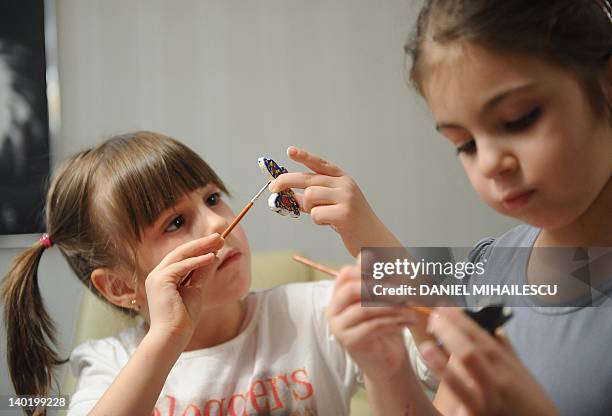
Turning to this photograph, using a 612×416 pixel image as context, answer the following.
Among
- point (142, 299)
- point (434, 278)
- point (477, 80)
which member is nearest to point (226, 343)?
point (142, 299)

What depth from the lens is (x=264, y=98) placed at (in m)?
0.71

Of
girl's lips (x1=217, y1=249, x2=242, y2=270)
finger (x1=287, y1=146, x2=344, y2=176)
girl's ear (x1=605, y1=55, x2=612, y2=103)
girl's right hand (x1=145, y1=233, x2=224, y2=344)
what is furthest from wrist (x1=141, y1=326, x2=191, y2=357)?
girl's ear (x1=605, y1=55, x2=612, y2=103)

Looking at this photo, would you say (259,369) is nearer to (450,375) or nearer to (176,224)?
(176,224)

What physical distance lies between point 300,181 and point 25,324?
1.51 ft

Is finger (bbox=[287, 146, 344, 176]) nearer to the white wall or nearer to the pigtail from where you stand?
the white wall

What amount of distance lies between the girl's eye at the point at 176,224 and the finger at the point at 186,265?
8 cm

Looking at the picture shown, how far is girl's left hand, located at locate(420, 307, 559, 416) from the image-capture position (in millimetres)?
383

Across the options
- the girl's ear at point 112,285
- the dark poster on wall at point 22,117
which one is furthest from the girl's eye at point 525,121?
the dark poster on wall at point 22,117

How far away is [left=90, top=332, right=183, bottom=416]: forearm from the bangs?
15 centimetres

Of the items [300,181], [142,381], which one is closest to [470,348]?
[300,181]

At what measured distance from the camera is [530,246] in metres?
0.46

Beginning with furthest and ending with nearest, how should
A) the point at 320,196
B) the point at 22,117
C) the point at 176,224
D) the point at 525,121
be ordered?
the point at 22,117 < the point at 176,224 < the point at 320,196 < the point at 525,121

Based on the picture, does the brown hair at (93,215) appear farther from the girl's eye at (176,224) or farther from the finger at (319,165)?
the finger at (319,165)

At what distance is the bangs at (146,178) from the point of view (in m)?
0.67
